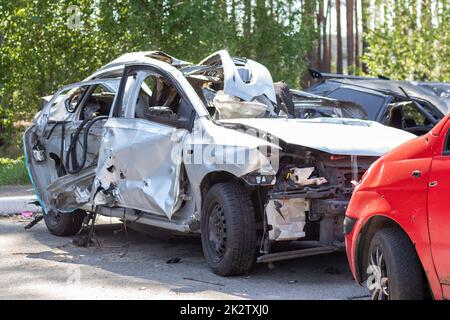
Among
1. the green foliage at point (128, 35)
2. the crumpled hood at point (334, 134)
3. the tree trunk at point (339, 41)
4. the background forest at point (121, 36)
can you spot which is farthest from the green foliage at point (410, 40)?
the crumpled hood at point (334, 134)

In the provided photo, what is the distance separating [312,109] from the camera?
10117mm

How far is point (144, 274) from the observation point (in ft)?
27.8

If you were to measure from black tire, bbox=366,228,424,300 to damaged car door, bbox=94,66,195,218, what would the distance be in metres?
2.91

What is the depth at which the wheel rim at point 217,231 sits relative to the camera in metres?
8.16

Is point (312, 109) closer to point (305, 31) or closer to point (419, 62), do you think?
point (305, 31)

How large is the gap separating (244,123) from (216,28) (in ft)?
36.8

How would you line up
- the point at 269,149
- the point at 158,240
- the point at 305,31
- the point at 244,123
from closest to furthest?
the point at 269,149 < the point at 244,123 < the point at 158,240 < the point at 305,31

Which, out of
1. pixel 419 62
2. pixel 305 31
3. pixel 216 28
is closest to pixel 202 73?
pixel 216 28

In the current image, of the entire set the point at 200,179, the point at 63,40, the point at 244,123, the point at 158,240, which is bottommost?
the point at 158,240

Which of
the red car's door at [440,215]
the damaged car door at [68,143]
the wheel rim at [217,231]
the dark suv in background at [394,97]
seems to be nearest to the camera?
the red car's door at [440,215]

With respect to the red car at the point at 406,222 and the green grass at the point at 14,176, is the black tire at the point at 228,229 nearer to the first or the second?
the red car at the point at 406,222

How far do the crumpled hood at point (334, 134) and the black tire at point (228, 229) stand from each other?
68 centimetres

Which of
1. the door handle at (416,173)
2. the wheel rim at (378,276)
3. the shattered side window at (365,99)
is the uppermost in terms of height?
the shattered side window at (365,99)

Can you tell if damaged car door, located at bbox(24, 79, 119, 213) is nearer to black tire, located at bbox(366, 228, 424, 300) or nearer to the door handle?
black tire, located at bbox(366, 228, 424, 300)
